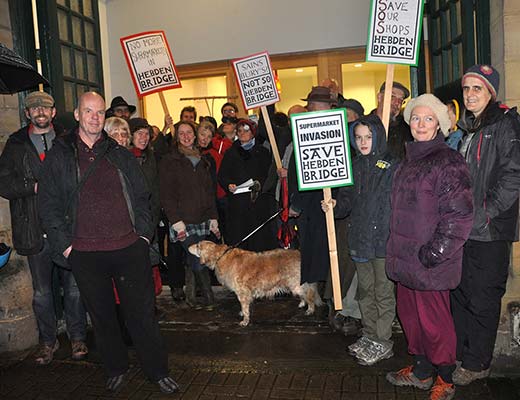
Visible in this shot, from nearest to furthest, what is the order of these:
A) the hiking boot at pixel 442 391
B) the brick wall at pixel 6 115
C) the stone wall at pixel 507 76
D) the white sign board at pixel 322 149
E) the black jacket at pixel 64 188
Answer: the hiking boot at pixel 442 391
the black jacket at pixel 64 188
the stone wall at pixel 507 76
the white sign board at pixel 322 149
the brick wall at pixel 6 115

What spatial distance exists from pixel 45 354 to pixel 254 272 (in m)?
2.27

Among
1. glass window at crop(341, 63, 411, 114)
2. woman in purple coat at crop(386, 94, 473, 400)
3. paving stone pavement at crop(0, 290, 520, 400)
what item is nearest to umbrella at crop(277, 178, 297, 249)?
paving stone pavement at crop(0, 290, 520, 400)

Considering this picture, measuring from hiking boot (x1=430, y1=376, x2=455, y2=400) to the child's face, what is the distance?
190 centimetres

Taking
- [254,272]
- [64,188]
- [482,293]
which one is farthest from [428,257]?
[64,188]

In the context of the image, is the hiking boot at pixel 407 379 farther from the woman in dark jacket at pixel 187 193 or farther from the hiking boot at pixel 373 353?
the woman in dark jacket at pixel 187 193

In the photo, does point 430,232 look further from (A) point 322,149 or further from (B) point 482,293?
(A) point 322,149

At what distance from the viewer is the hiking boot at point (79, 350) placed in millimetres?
5285

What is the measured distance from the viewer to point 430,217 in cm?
377

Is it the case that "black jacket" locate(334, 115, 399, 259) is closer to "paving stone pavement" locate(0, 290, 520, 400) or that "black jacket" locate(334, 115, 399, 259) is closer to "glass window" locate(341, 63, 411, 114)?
"paving stone pavement" locate(0, 290, 520, 400)

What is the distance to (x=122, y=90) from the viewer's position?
11945 mm

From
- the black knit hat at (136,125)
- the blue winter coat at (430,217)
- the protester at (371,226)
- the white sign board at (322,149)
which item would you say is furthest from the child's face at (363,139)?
the black knit hat at (136,125)

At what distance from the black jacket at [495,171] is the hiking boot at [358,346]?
1.42 meters

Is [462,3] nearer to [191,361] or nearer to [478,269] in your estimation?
[478,269]

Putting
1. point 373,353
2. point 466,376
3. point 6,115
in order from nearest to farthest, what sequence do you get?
1. point 466,376
2. point 373,353
3. point 6,115
